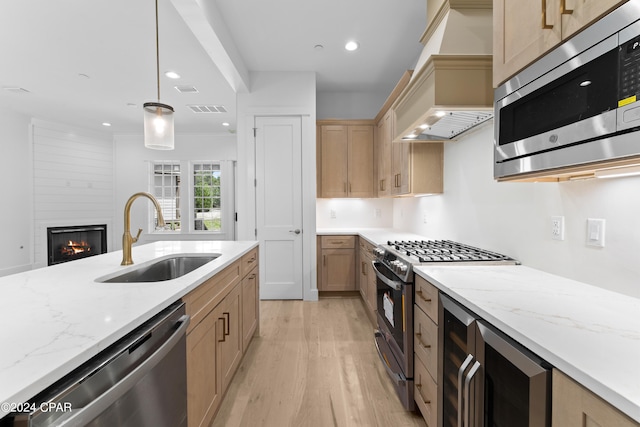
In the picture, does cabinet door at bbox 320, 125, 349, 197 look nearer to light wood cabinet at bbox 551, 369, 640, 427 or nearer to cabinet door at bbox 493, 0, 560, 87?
cabinet door at bbox 493, 0, 560, 87

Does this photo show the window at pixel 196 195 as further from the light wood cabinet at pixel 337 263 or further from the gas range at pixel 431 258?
the gas range at pixel 431 258

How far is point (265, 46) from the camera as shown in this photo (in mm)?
3219

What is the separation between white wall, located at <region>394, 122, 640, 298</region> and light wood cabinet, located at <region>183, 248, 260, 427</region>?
1.75m

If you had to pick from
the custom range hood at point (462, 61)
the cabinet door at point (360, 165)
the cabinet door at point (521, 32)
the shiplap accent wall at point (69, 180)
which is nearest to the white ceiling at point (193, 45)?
the cabinet door at point (360, 165)

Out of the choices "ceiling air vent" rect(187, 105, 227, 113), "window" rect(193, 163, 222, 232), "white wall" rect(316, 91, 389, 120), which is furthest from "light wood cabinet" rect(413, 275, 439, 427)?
"window" rect(193, 163, 222, 232)

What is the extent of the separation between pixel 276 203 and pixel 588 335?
335 cm

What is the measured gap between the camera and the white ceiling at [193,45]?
256 cm

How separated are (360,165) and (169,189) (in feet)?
15.6

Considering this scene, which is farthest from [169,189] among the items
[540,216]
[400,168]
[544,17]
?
[544,17]

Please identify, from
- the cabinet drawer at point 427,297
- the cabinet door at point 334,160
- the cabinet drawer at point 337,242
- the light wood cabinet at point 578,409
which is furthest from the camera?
the cabinet door at point 334,160

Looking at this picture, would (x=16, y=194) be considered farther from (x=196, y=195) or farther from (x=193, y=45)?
(x=193, y=45)

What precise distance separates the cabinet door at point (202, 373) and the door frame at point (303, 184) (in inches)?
88.2

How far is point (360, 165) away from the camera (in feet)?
13.5

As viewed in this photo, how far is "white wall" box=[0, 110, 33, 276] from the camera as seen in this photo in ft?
16.0
